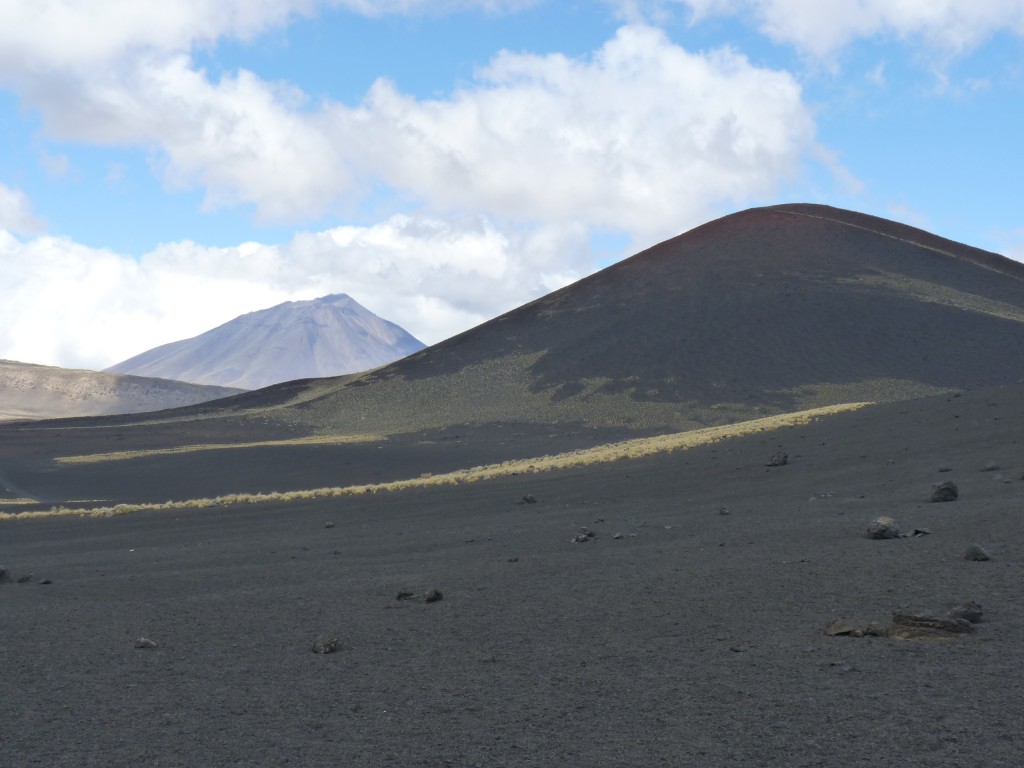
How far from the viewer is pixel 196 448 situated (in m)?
55.8

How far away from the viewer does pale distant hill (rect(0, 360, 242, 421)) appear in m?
174

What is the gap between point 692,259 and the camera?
3551 inches

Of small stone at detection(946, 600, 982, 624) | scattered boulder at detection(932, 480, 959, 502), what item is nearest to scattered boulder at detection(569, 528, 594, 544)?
scattered boulder at detection(932, 480, 959, 502)

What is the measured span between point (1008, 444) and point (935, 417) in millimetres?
6060

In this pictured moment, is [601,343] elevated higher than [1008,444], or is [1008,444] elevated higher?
[601,343]

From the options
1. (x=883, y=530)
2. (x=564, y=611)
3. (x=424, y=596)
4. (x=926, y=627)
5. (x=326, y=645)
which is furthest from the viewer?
(x=883, y=530)

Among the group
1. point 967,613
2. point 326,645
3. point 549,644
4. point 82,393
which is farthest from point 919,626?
point 82,393

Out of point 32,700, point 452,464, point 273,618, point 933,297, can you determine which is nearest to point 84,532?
point 273,618

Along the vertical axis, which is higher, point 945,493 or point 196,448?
point 196,448

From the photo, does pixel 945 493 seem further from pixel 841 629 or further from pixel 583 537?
pixel 841 629

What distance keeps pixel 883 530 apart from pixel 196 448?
50048 millimetres

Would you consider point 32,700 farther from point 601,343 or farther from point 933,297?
point 933,297

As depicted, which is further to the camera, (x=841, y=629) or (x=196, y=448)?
(x=196, y=448)

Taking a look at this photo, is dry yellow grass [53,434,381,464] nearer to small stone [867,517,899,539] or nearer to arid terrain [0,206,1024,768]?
arid terrain [0,206,1024,768]
